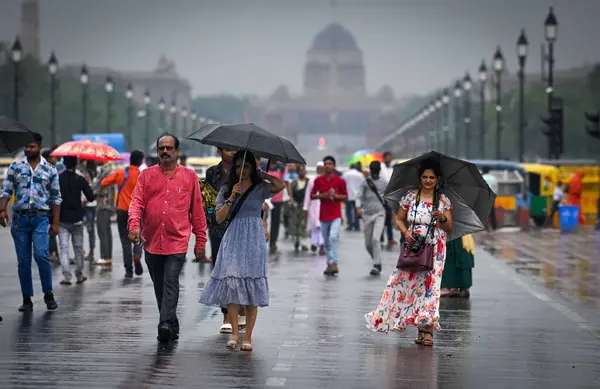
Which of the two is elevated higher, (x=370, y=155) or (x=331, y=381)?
(x=370, y=155)

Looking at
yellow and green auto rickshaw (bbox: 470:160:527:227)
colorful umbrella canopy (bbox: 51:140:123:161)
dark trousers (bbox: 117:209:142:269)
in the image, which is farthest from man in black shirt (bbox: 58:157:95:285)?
yellow and green auto rickshaw (bbox: 470:160:527:227)

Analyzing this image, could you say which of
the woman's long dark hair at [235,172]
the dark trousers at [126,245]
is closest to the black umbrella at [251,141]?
the woman's long dark hair at [235,172]

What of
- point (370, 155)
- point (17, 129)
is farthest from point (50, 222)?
point (370, 155)

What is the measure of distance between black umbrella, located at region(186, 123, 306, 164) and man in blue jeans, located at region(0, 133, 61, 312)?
2.95 m

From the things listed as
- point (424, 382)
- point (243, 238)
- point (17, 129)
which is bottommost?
point (424, 382)

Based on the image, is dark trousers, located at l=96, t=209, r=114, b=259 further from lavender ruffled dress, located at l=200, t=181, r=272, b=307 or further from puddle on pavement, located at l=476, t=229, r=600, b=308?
lavender ruffled dress, located at l=200, t=181, r=272, b=307

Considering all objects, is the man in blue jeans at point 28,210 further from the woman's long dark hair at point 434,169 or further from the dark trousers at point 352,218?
the dark trousers at point 352,218

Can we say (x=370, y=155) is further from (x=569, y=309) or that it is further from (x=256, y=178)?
(x=256, y=178)

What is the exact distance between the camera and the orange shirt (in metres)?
19.9

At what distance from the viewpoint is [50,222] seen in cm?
1549

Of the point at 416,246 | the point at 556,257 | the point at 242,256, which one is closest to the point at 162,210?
the point at 242,256

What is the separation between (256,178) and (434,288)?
1.85 metres

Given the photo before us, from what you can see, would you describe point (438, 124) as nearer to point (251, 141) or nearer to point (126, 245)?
point (126, 245)

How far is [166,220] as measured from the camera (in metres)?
12.3
